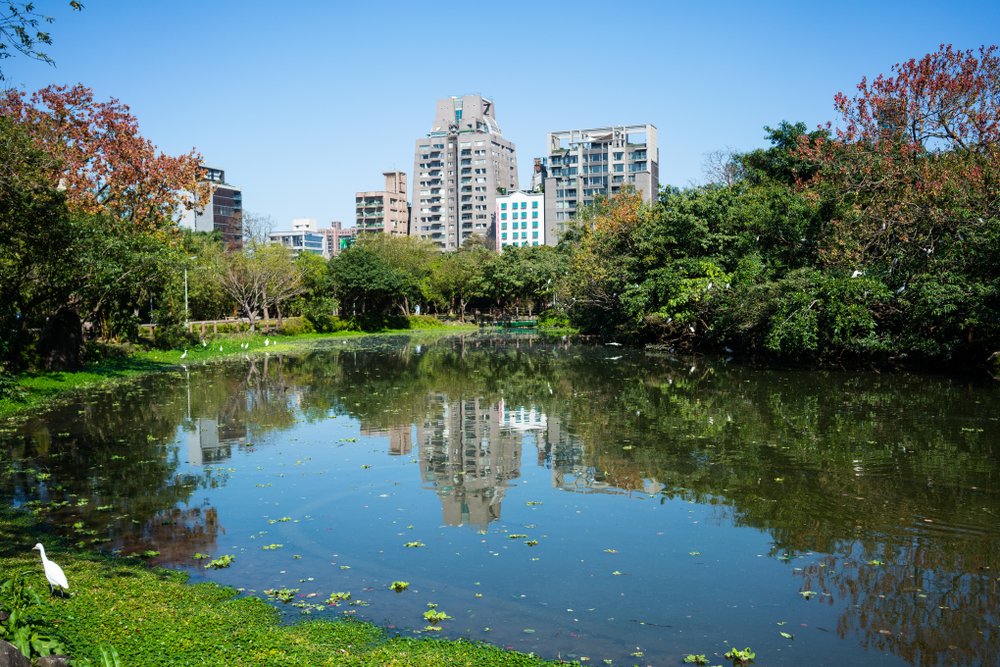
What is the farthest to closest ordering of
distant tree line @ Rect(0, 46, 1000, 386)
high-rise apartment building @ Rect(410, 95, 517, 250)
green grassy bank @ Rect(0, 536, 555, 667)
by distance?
high-rise apartment building @ Rect(410, 95, 517, 250) → distant tree line @ Rect(0, 46, 1000, 386) → green grassy bank @ Rect(0, 536, 555, 667)

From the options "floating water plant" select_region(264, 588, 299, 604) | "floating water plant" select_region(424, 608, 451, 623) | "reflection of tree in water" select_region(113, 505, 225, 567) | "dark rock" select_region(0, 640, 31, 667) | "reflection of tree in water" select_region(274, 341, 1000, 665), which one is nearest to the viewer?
"dark rock" select_region(0, 640, 31, 667)

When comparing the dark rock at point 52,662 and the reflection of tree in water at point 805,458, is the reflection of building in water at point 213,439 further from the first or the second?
the dark rock at point 52,662

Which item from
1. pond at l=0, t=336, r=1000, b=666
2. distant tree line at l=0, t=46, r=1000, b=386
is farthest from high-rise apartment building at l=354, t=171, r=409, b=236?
pond at l=0, t=336, r=1000, b=666

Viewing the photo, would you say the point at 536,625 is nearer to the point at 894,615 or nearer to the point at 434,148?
the point at 894,615

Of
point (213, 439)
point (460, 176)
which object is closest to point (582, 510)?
point (213, 439)

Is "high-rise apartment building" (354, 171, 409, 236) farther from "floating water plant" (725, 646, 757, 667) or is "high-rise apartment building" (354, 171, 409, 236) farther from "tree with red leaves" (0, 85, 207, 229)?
"floating water plant" (725, 646, 757, 667)

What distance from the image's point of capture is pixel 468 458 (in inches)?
627

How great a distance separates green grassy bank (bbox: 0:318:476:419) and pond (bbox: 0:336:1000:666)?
189 centimetres

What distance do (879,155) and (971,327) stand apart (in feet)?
23.6

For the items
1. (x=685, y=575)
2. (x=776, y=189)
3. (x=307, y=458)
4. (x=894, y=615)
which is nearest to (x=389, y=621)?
(x=685, y=575)

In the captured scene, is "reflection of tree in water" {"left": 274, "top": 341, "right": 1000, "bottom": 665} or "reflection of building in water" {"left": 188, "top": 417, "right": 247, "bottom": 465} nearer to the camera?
"reflection of tree in water" {"left": 274, "top": 341, "right": 1000, "bottom": 665}

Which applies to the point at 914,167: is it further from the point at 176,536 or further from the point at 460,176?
the point at 460,176

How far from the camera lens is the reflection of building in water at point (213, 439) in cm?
1623

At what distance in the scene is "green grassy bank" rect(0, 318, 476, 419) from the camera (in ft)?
76.0
